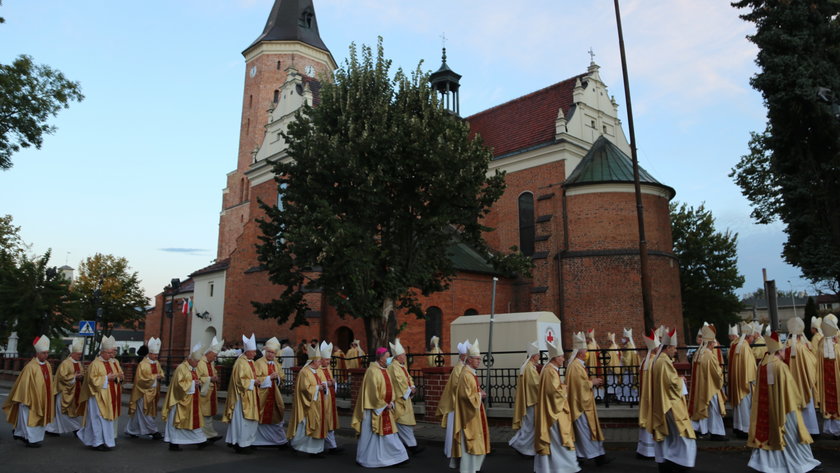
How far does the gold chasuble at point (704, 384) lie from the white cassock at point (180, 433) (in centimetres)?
849

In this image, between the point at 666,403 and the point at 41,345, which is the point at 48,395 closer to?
the point at 41,345

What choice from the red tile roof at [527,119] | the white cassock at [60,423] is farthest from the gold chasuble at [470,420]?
the red tile roof at [527,119]

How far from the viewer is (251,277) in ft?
98.2

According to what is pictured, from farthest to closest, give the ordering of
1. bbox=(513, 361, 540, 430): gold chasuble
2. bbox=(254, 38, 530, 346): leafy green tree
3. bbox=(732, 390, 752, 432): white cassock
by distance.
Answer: bbox=(254, 38, 530, 346): leafy green tree
bbox=(732, 390, 752, 432): white cassock
bbox=(513, 361, 540, 430): gold chasuble

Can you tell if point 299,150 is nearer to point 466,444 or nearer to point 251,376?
point 251,376

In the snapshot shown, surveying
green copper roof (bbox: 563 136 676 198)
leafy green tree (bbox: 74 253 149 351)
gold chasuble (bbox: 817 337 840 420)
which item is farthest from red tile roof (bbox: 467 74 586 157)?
leafy green tree (bbox: 74 253 149 351)

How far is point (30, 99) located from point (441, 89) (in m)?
24.5

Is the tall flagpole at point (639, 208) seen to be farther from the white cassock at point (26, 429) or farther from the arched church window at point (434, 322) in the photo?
the white cassock at point (26, 429)

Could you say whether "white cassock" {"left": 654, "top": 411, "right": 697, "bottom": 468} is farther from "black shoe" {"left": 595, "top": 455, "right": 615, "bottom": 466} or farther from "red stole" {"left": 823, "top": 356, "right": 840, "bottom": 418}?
"red stole" {"left": 823, "top": 356, "right": 840, "bottom": 418}

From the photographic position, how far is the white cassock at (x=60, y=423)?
1241 centimetres

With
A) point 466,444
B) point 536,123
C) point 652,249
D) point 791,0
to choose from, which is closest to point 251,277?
point 536,123

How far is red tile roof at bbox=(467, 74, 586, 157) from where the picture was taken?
1174 inches

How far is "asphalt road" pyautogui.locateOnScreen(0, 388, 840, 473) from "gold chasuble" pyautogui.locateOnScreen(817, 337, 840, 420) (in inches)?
20.4

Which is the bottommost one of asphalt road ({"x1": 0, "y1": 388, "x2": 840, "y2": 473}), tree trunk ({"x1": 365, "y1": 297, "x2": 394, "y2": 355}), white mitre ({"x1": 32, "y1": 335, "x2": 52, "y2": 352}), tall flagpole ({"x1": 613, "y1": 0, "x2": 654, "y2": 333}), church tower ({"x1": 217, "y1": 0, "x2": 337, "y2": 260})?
asphalt road ({"x1": 0, "y1": 388, "x2": 840, "y2": 473})
